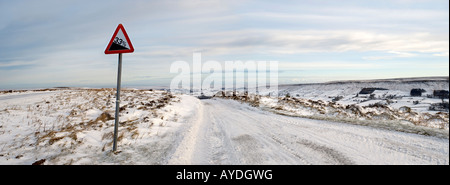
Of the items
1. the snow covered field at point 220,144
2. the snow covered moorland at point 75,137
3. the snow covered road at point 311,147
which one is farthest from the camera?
the snow covered moorland at point 75,137

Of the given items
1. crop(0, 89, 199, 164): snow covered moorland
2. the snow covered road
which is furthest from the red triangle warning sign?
the snow covered road

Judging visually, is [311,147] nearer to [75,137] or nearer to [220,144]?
[220,144]

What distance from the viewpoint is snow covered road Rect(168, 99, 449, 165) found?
177 inches

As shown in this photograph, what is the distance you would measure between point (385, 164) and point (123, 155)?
245 inches

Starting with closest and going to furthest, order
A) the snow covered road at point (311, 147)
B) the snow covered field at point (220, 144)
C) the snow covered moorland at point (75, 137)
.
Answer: the snow covered road at point (311, 147) → the snow covered field at point (220, 144) → the snow covered moorland at point (75, 137)

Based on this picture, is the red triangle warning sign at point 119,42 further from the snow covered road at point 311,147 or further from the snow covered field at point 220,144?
the snow covered road at point 311,147

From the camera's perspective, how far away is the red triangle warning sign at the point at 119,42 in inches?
203

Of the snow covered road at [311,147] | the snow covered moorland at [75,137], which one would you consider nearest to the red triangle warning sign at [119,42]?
the snow covered moorland at [75,137]

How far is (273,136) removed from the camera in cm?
668

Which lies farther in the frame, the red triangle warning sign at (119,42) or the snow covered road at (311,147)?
the red triangle warning sign at (119,42)

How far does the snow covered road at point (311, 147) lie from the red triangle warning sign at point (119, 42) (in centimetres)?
314
